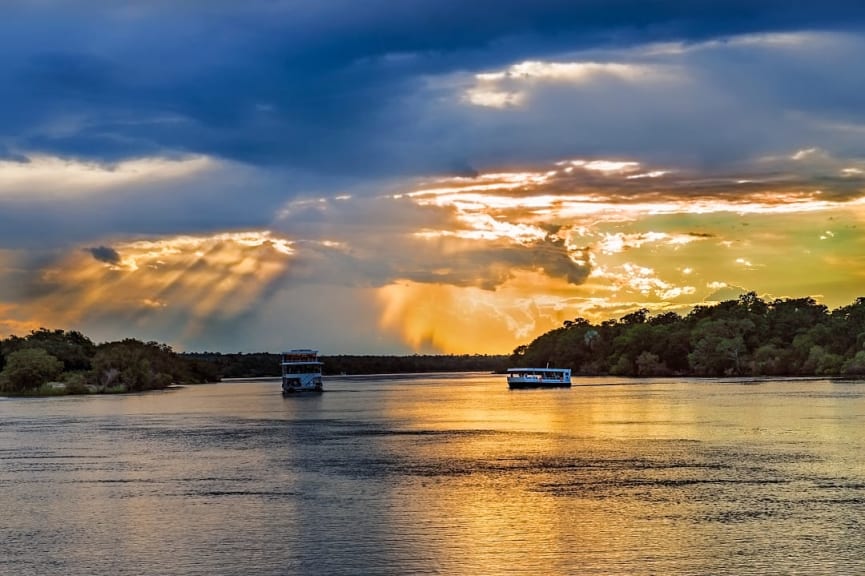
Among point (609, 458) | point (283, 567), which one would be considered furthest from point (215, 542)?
point (609, 458)

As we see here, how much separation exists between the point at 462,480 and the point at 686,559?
2353 centimetres

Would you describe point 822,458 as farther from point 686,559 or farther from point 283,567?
point 283,567

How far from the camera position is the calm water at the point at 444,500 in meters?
37.8

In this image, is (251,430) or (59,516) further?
(251,430)

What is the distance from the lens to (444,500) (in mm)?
51438

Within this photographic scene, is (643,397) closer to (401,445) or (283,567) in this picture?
(401,445)

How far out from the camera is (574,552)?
127ft

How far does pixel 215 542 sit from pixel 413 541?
8.04m

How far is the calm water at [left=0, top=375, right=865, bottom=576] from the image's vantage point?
1490 inches

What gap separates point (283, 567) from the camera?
37.0m

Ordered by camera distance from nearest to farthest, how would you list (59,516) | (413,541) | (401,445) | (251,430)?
(413,541)
(59,516)
(401,445)
(251,430)

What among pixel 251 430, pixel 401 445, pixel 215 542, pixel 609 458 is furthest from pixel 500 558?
pixel 251 430

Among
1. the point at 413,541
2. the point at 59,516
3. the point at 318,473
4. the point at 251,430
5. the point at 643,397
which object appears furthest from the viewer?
the point at 643,397

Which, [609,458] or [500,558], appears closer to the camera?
[500,558]
